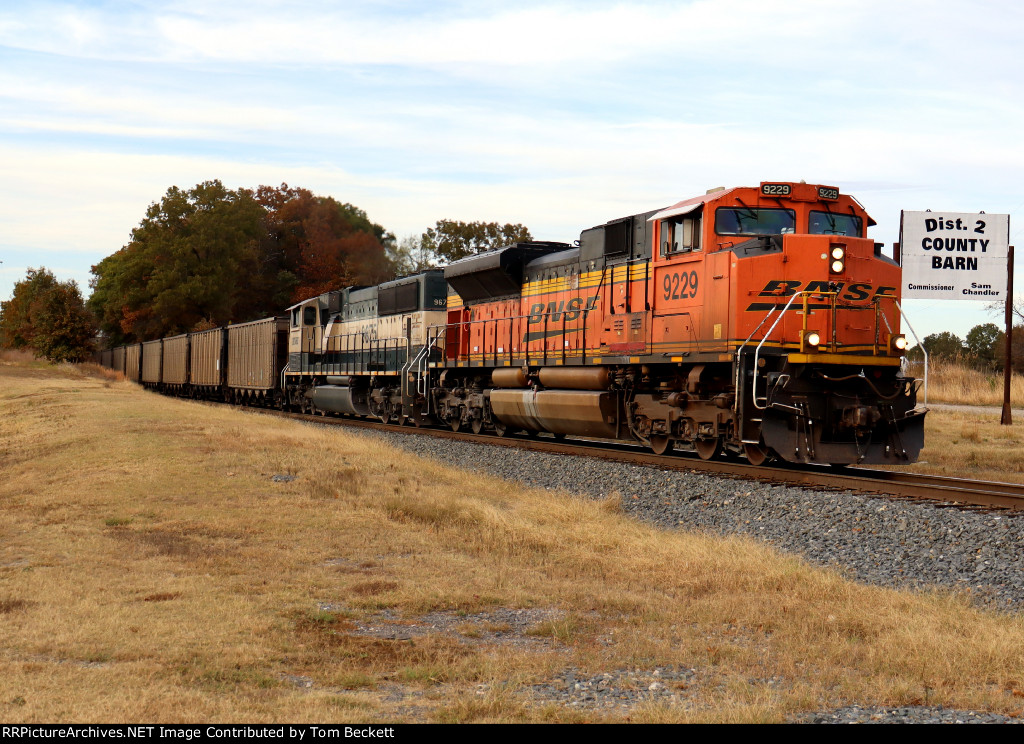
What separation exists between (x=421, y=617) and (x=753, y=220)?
8839mm

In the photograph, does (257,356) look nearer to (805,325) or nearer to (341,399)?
(341,399)

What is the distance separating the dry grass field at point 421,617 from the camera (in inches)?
186

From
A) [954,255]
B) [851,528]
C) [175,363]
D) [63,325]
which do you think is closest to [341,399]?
[954,255]

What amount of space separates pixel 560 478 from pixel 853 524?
5.07 meters

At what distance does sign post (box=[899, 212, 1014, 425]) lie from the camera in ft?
71.3

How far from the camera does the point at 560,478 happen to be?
13742 mm

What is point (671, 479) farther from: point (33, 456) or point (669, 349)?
point (33, 456)

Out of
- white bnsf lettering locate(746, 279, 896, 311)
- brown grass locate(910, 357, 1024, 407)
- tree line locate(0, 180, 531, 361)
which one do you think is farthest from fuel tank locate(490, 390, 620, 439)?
tree line locate(0, 180, 531, 361)

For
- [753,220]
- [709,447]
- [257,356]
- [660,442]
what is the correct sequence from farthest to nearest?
[257,356], [660,442], [709,447], [753,220]

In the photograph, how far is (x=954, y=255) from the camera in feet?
71.5

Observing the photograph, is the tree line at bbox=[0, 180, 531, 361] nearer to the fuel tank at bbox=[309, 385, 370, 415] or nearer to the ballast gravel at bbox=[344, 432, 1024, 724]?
the fuel tank at bbox=[309, 385, 370, 415]

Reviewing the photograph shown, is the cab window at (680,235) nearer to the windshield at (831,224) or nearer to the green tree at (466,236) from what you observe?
the windshield at (831,224)

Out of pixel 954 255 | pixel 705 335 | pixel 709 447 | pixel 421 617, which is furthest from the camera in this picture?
pixel 954 255

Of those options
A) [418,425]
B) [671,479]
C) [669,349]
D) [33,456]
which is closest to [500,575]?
[671,479]
